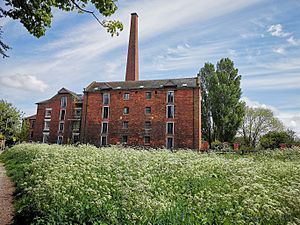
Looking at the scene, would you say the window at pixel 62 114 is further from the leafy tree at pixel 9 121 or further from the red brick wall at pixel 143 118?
the leafy tree at pixel 9 121

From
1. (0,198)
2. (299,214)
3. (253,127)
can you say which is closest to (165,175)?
(299,214)

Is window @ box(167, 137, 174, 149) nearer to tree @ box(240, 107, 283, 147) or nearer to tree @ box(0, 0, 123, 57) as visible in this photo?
tree @ box(240, 107, 283, 147)

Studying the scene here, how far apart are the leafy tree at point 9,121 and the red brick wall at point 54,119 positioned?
525 centimetres

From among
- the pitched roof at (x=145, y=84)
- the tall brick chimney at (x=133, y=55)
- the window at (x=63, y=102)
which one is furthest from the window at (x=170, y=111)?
the window at (x=63, y=102)

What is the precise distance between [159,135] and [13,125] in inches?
1230

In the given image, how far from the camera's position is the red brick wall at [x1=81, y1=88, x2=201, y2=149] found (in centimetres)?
3288

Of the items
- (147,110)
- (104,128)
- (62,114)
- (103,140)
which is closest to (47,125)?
(62,114)

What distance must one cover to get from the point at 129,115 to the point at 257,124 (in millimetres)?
Answer: 27992

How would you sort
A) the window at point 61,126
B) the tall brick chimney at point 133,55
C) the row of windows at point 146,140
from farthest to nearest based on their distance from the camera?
the tall brick chimney at point 133,55
the window at point 61,126
the row of windows at point 146,140

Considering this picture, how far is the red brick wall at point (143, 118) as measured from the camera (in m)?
32.9

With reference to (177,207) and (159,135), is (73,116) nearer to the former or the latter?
(159,135)

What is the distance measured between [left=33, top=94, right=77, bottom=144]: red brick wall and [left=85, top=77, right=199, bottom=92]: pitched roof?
5913 millimetres

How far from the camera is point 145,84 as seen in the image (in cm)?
3806

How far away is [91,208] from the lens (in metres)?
4.52
